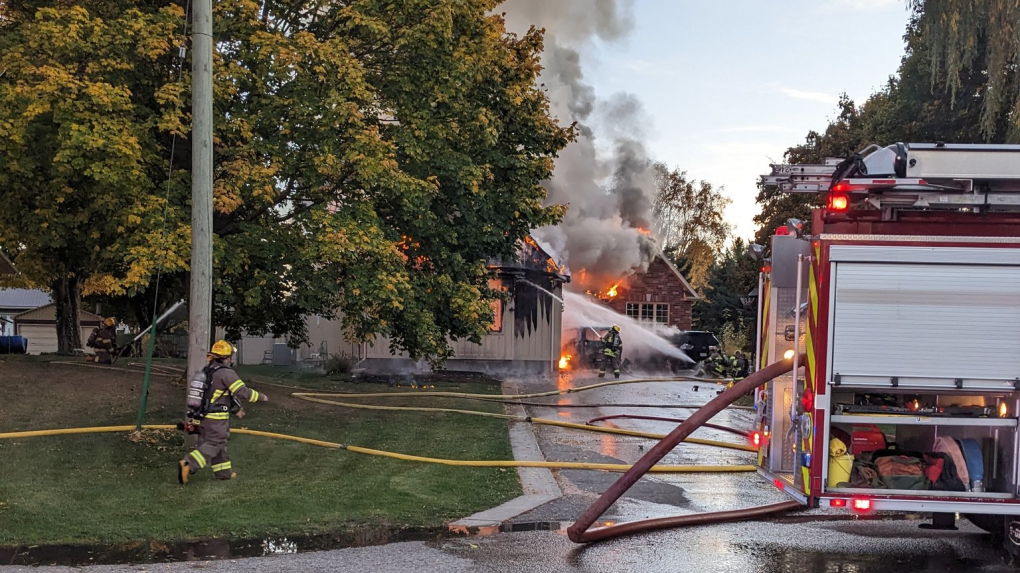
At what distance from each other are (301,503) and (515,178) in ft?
30.1

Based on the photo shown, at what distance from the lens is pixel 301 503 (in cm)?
788

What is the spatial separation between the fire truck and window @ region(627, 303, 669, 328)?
34.8 meters

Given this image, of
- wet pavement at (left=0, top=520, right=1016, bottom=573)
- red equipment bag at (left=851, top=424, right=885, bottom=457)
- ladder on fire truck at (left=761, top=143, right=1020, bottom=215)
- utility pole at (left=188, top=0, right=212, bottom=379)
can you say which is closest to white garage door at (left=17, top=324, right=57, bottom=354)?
utility pole at (left=188, top=0, right=212, bottom=379)

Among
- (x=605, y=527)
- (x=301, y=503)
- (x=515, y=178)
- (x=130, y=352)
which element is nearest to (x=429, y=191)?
(x=515, y=178)

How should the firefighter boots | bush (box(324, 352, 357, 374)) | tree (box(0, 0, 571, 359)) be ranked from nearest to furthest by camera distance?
the firefighter boots → tree (box(0, 0, 571, 359)) → bush (box(324, 352, 357, 374))

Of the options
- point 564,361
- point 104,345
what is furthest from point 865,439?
point 564,361

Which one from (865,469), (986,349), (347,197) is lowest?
(865,469)

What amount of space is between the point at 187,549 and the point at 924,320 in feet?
18.1

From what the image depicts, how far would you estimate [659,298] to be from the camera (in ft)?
135

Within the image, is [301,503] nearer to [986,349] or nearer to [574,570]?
[574,570]

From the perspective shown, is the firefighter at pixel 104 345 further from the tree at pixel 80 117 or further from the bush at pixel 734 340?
the bush at pixel 734 340

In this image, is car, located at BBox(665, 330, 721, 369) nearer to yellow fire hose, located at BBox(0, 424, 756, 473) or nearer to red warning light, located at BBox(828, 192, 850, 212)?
yellow fire hose, located at BBox(0, 424, 756, 473)

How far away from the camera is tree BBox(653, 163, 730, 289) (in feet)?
174

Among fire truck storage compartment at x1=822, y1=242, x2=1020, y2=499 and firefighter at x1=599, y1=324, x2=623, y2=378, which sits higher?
fire truck storage compartment at x1=822, y1=242, x2=1020, y2=499
